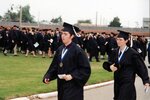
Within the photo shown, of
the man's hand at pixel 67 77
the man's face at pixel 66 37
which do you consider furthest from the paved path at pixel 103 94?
the man's hand at pixel 67 77

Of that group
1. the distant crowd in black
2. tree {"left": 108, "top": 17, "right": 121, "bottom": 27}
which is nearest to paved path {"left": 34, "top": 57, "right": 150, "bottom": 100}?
the distant crowd in black

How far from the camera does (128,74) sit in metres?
8.78

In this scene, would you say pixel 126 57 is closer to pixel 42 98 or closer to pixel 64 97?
pixel 64 97

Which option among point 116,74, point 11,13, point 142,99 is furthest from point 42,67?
point 11,13

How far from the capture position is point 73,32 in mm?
7664

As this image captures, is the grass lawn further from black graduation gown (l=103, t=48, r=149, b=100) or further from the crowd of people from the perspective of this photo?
black graduation gown (l=103, t=48, r=149, b=100)

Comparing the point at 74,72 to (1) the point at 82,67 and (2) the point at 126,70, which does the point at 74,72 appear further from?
(2) the point at 126,70

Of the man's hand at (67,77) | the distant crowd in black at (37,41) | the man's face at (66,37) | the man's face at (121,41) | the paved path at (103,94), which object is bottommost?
the paved path at (103,94)

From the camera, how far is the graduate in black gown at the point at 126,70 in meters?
8.70

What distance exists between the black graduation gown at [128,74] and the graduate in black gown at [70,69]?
1377mm

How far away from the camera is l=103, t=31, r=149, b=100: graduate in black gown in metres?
8.70

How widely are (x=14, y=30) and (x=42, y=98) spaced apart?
15.1 meters

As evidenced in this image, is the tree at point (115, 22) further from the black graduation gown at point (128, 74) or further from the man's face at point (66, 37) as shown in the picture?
the man's face at point (66, 37)

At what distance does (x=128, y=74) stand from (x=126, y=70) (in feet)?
0.33
